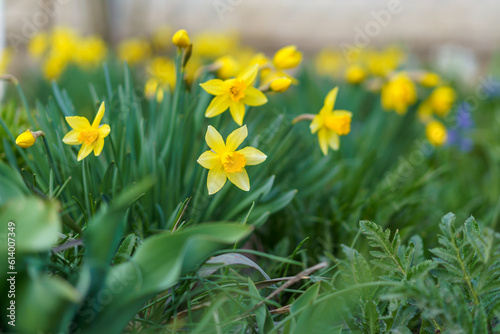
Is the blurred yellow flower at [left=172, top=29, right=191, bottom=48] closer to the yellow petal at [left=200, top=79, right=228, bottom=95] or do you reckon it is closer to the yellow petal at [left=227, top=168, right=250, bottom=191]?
the yellow petal at [left=200, top=79, right=228, bottom=95]

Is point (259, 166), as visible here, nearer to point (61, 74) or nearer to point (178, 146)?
point (178, 146)

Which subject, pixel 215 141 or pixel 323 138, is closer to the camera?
pixel 215 141

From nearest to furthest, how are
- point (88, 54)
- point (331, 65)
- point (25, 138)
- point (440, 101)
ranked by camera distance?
1. point (25, 138)
2. point (440, 101)
3. point (88, 54)
4. point (331, 65)

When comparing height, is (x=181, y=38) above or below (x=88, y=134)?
above

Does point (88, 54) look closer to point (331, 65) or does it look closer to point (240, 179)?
point (331, 65)

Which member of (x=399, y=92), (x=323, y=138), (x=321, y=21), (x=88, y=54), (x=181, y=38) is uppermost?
(x=181, y=38)

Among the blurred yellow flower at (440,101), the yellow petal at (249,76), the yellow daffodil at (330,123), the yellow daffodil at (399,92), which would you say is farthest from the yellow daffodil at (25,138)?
the blurred yellow flower at (440,101)

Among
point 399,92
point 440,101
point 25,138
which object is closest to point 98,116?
point 25,138
